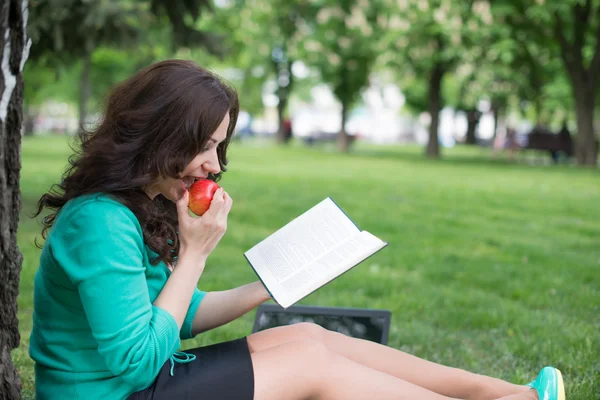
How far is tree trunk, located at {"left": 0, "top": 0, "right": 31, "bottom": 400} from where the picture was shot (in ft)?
7.82

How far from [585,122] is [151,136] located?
1945 cm

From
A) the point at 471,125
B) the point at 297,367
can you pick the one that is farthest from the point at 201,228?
the point at 471,125

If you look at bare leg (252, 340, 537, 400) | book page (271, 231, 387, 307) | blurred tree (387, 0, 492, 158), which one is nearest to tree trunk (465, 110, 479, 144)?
blurred tree (387, 0, 492, 158)

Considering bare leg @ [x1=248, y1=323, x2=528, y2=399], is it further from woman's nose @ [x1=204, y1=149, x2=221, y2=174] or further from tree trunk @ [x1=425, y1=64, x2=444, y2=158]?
tree trunk @ [x1=425, y1=64, x2=444, y2=158]

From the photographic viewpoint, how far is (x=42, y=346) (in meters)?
2.12

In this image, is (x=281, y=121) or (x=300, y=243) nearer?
(x=300, y=243)

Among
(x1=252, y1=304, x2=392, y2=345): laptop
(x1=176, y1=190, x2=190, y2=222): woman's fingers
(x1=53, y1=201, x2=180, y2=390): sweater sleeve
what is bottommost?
(x1=252, y1=304, x2=392, y2=345): laptop

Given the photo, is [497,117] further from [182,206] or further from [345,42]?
[182,206]

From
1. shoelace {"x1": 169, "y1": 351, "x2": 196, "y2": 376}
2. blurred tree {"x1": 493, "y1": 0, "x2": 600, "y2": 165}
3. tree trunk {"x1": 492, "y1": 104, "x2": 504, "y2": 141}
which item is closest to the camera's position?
shoelace {"x1": 169, "y1": 351, "x2": 196, "y2": 376}

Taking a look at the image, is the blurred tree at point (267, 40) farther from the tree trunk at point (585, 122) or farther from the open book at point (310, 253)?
the open book at point (310, 253)

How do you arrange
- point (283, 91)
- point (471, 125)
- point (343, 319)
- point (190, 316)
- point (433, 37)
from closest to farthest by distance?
1. point (190, 316)
2. point (343, 319)
3. point (433, 37)
4. point (283, 91)
5. point (471, 125)

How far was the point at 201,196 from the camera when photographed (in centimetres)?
223

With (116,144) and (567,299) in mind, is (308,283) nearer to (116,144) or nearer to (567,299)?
(116,144)

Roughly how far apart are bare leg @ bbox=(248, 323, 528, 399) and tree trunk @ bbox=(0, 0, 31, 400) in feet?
2.89
